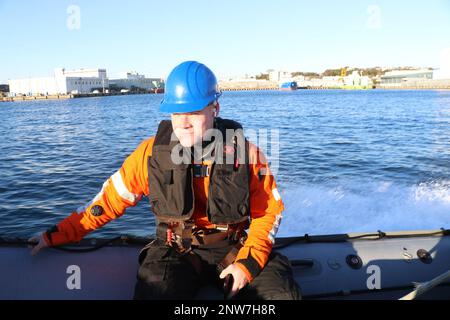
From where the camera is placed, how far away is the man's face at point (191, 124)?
76.3 inches

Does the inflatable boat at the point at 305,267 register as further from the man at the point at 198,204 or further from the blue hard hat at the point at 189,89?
the blue hard hat at the point at 189,89

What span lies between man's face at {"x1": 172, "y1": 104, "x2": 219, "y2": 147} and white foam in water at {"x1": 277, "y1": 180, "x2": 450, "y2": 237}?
117 inches

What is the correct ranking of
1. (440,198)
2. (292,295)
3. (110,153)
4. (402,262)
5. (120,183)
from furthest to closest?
(110,153) < (440,198) < (402,262) < (120,183) < (292,295)

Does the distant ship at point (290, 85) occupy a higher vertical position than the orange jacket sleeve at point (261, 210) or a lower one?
higher

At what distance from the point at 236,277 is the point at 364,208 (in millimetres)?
4316

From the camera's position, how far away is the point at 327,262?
2.52 metres

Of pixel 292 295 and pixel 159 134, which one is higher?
pixel 159 134

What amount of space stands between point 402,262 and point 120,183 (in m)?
1.86

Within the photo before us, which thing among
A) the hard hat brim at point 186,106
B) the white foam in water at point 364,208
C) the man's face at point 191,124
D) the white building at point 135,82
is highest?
the white building at point 135,82

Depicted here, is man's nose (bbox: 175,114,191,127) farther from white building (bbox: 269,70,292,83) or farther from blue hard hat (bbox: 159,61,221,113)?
white building (bbox: 269,70,292,83)

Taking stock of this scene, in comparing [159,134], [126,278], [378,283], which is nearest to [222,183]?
[159,134]

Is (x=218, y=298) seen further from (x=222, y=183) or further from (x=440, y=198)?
(x=440, y=198)

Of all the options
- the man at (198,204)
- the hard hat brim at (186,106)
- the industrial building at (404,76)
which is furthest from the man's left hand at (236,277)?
the industrial building at (404,76)

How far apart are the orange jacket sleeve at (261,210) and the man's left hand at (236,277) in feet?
0.27
